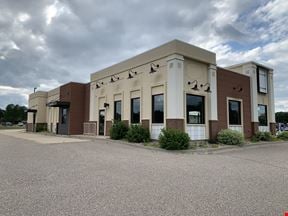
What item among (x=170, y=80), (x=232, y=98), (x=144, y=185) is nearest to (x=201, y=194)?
(x=144, y=185)

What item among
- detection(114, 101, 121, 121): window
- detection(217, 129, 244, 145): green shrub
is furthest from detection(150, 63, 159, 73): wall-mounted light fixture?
detection(217, 129, 244, 145): green shrub

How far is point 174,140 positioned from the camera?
11578mm

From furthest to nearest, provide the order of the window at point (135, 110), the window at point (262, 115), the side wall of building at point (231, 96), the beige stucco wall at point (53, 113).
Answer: the beige stucco wall at point (53, 113) < the window at point (262, 115) < the window at point (135, 110) < the side wall of building at point (231, 96)

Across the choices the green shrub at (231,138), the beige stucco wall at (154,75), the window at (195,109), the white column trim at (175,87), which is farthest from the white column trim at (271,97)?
the white column trim at (175,87)

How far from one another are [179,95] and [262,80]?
11.2 meters

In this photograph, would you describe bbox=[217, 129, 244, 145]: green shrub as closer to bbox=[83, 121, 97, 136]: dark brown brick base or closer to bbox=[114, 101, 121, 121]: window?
bbox=[114, 101, 121, 121]: window

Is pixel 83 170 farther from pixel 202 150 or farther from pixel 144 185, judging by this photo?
pixel 202 150

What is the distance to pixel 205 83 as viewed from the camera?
1541cm

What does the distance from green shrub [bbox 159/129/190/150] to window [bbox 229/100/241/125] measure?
7.01 metres

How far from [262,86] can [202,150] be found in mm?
12450

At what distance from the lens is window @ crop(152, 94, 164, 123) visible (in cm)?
1449

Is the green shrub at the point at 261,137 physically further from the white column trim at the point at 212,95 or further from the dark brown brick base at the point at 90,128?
the dark brown brick base at the point at 90,128

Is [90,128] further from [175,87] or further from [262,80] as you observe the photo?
[262,80]

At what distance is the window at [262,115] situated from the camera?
66.8 feet
